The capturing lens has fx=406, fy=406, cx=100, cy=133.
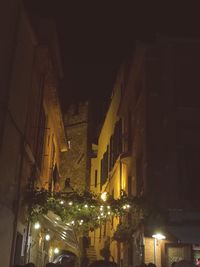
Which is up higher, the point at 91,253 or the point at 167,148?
the point at 167,148

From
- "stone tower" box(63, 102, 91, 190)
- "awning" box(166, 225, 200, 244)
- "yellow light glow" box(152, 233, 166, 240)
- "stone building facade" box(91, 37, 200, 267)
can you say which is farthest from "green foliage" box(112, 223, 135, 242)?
"stone tower" box(63, 102, 91, 190)

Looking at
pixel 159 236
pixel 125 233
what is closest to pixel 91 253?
pixel 125 233

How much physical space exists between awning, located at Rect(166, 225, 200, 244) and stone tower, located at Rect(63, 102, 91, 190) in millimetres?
20753

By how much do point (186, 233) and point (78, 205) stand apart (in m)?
3.73

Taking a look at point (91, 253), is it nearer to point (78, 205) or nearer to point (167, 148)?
point (78, 205)

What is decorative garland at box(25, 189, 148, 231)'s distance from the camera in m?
13.8

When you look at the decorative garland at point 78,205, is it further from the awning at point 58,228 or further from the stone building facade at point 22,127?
the awning at point 58,228

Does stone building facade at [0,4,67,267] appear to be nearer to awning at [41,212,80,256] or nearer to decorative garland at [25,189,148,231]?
decorative garland at [25,189,148,231]

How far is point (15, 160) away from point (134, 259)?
22.6 ft

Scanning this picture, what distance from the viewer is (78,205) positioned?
14.0m

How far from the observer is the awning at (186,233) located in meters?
12.7

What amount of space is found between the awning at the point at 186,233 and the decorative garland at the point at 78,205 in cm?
109

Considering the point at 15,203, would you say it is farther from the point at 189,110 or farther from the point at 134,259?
the point at 189,110

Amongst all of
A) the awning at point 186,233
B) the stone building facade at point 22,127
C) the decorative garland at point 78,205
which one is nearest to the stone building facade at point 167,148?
the awning at point 186,233
